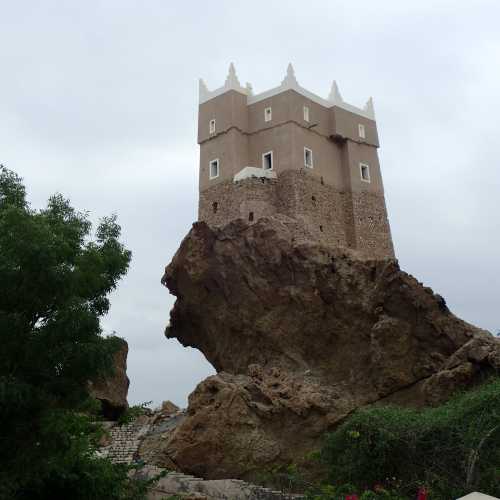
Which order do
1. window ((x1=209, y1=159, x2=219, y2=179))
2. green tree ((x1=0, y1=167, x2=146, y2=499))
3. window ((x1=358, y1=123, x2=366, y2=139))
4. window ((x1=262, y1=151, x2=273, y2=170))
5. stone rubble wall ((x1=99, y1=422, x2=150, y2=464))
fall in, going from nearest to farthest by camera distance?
green tree ((x1=0, y1=167, x2=146, y2=499))
stone rubble wall ((x1=99, y1=422, x2=150, y2=464))
window ((x1=262, y1=151, x2=273, y2=170))
window ((x1=209, y1=159, x2=219, y2=179))
window ((x1=358, y1=123, x2=366, y2=139))

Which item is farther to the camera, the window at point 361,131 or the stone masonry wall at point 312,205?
the window at point 361,131

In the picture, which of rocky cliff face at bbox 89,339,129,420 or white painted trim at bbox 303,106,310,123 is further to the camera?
white painted trim at bbox 303,106,310,123

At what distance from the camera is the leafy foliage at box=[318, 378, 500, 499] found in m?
14.2

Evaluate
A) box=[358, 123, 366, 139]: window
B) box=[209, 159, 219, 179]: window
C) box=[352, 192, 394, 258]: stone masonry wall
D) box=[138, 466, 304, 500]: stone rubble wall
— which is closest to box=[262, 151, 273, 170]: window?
box=[209, 159, 219, 179]: window

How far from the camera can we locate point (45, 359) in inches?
391

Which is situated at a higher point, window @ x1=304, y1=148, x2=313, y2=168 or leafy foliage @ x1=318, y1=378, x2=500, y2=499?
window @ x1=304, y1=148, x2=313, y2=168

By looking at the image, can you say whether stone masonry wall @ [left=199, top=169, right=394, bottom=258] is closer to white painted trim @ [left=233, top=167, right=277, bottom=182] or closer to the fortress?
the fortress

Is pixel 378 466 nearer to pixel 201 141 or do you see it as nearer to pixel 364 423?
pixel 364 423

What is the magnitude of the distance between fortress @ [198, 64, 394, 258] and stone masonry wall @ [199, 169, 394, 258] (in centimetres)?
4

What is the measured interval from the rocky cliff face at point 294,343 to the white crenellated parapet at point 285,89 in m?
7.27

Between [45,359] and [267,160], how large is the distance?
17.2m

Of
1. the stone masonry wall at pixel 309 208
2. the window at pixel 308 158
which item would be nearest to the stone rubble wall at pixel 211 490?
the stone masonry wall at pixel 309 208

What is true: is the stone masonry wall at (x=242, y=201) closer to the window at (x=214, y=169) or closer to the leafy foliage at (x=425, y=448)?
the window at (x=214, y=169)

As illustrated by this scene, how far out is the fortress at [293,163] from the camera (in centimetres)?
2447
